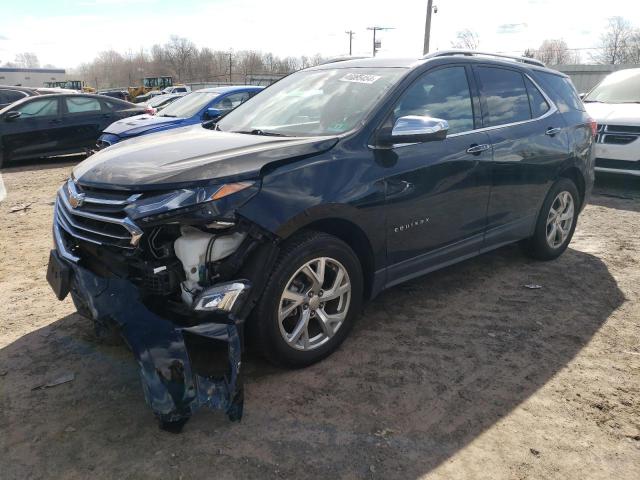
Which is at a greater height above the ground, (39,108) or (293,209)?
(39,108)

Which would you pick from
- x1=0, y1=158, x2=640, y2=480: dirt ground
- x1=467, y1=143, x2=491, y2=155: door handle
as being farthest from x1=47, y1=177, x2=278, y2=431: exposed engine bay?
x1=467, y1=143, x2=491, y2=155: door handle

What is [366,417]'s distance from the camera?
2732mm

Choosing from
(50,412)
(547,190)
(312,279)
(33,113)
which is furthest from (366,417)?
(33,113)

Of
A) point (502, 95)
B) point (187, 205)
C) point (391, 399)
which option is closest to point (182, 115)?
point (502, 95)

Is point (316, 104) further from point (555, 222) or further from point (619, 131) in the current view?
point (619, 131)

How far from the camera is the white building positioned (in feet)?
252

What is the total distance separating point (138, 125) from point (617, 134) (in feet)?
25.1

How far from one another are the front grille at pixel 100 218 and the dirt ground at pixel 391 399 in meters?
0.88

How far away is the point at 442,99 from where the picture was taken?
3.79 m

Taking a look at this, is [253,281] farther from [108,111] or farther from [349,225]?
[108,111]

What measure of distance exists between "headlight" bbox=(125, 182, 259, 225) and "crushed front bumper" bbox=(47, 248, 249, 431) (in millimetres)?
405

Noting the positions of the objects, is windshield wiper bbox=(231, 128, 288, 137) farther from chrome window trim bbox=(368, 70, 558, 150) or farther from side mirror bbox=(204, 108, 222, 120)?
side mirror bbox=(204, 108, 222, 120)

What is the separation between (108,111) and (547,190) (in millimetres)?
10145

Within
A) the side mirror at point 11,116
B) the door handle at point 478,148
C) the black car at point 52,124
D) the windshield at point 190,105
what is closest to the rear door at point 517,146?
the door handle at point 478,148
